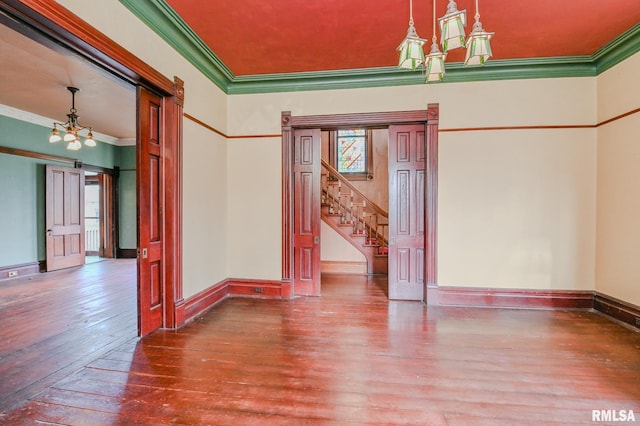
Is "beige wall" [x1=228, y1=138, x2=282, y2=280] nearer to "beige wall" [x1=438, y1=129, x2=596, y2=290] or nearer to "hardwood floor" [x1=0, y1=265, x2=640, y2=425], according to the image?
"hardwood floor" [x1=0, y1=265, x2=640, y2=425]

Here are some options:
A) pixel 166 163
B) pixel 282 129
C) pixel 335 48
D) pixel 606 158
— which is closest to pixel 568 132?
pixel 606 158

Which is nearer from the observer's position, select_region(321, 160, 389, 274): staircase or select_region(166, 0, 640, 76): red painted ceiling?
select_region(166, 0, 640, 76): red painted ceiling

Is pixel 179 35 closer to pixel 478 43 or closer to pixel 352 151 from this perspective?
pixel 478 43

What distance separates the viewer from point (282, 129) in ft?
15.3

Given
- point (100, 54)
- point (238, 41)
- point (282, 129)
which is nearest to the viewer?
point (100, 54)

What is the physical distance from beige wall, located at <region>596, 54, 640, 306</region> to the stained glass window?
4699 millimetres

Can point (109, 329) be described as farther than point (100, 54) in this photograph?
Yes

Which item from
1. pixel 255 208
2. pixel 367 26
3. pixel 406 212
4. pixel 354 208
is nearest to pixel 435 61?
pixel 367 26

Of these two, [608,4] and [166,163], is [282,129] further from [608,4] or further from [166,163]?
[608,4]

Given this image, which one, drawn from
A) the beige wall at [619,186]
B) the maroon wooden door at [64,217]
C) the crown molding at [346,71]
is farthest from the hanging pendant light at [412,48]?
the maroon wooden door at [64,217]

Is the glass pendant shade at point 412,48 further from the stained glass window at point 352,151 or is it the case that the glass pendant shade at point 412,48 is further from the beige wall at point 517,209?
the stained glass window at point 352,151

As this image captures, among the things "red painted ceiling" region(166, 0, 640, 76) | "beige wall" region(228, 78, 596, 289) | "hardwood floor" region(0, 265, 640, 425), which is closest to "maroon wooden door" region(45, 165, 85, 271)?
"hardwood floor" region(0, 265, 640, 425)

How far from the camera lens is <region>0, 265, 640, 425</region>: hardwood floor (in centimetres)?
203

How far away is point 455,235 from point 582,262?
166 cm
